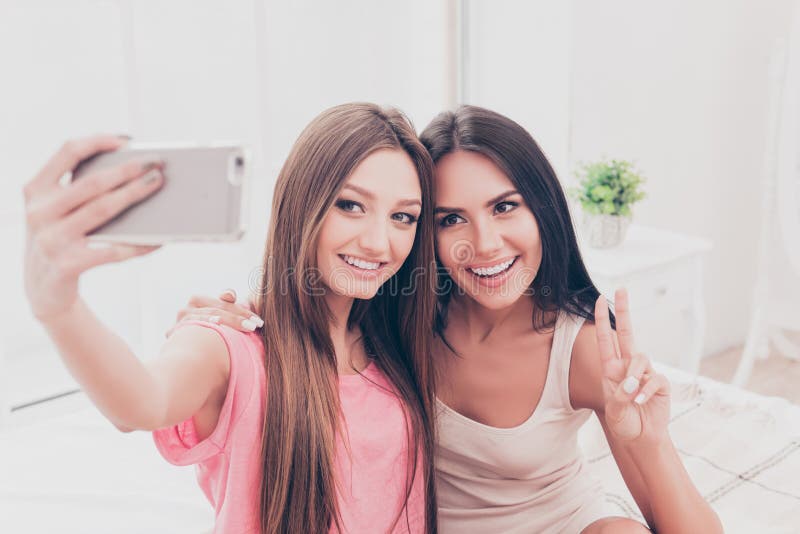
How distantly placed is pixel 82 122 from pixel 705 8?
2.73m

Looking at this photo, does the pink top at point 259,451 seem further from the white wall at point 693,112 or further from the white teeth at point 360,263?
the white wall at point 693,112

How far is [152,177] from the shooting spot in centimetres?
62

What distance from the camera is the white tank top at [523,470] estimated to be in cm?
126

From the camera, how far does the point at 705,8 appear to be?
118 inches

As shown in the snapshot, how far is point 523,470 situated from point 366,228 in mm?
510

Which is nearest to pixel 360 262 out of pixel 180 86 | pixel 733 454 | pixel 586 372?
pixel 586 372

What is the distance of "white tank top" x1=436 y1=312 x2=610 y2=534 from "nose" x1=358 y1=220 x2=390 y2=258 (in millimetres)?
354

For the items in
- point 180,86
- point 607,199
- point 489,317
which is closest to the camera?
point 489,317

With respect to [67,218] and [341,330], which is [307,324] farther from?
[67,218]

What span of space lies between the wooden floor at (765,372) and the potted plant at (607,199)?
3.79 feet

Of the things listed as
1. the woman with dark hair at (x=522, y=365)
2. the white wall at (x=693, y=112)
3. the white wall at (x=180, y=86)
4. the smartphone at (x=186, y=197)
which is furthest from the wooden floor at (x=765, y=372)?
the smartphone at (x=186, y=197)

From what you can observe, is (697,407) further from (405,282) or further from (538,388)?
(405,282)

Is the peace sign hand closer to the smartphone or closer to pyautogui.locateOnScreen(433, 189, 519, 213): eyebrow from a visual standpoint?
pyautogui.locateOnScreen(433, 189, 519, 213): eyebrow

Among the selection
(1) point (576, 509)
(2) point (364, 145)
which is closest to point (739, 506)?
(1) point (576, 509)
